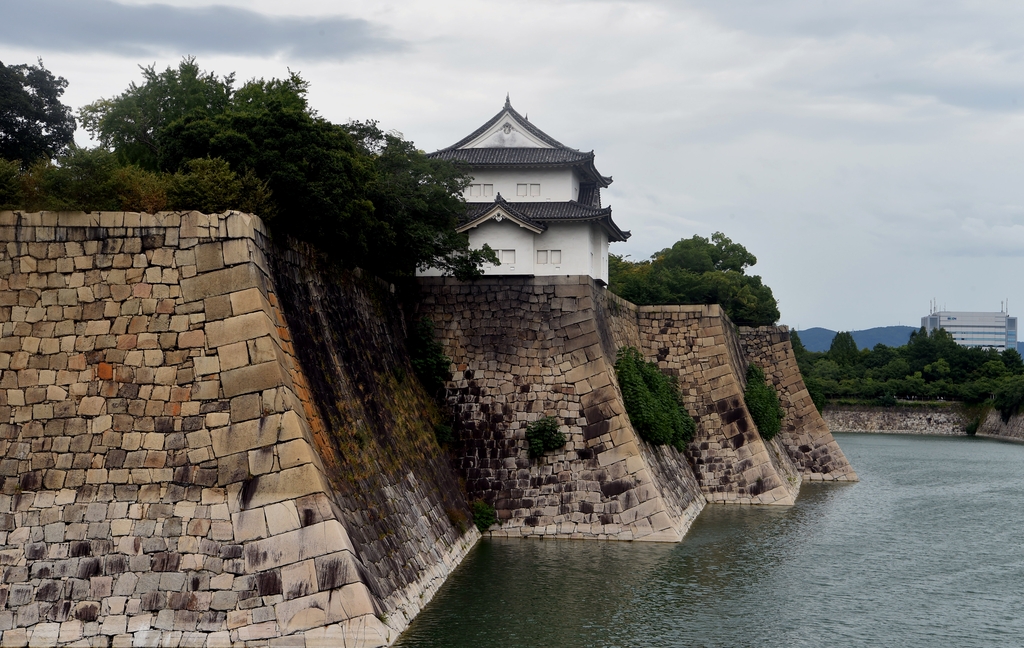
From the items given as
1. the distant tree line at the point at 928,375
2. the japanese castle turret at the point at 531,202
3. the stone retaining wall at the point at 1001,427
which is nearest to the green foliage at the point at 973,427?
Answer: the stone retaining wall at the point at 1001,427

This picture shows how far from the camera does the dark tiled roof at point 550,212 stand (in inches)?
1125

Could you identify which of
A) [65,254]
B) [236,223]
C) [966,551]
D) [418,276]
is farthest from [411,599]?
[966,551]

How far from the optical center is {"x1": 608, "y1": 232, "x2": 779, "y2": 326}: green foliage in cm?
4425

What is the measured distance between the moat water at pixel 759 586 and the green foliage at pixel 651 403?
2.49 m

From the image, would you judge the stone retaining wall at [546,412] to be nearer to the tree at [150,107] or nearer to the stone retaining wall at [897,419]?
the tree at [150,107]

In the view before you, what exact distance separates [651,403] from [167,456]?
51.1 feet

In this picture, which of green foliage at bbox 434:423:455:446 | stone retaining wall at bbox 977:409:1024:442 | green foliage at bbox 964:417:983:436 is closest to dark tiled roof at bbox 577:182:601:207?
green foliage at bbox 434:423:455:446

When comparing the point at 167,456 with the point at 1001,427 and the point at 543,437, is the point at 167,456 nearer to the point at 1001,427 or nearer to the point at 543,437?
the point at 543,437

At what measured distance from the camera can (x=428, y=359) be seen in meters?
24.2

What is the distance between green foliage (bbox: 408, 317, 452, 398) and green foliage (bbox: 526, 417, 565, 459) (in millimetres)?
2517

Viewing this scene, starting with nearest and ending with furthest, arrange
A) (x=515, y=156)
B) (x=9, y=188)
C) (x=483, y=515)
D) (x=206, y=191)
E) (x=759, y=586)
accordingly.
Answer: (x=9, y=188)
(x=206, y=191)
(x=759, y=586)
(x=483, y=515)
(x=515, y=156)

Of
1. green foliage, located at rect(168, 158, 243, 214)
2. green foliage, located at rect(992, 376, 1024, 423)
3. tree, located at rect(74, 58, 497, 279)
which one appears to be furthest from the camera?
green foliage, located at rect(992, 376, 1024, 423)

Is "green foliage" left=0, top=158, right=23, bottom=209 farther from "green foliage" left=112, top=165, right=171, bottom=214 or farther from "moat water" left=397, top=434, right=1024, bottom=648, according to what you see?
"moat water" left=397, top=434, right=1024, bottom=648

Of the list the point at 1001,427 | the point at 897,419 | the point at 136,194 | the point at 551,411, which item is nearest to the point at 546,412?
the point at 551,411
